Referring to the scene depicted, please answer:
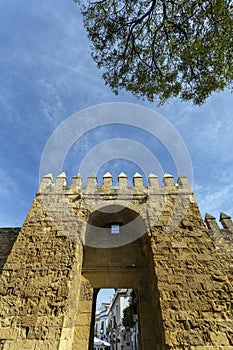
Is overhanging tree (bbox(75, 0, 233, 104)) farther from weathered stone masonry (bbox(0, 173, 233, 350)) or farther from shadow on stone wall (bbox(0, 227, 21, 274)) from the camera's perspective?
shadow on stone wall (bbox(0, 227, 21, 274))

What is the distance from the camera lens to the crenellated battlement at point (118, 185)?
6.29 m

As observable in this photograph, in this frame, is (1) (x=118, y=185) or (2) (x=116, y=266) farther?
(1) (x=118, y=185)

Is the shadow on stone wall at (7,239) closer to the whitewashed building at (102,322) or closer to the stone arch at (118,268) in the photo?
the stone arch at (118,268)

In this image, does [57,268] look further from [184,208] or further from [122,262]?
[184,208]

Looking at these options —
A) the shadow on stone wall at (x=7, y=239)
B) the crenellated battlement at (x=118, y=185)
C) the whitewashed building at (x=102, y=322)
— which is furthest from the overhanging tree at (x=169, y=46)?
the whitewashed building at (x=102, y=322)

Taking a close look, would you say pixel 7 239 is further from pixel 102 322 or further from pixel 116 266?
pixel 102 322

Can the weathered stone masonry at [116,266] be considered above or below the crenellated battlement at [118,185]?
below

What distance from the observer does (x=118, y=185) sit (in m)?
6.59

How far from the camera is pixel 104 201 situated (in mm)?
6129

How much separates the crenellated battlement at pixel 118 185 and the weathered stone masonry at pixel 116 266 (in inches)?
1.3

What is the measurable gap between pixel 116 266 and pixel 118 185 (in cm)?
263

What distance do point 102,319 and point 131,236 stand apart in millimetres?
35037

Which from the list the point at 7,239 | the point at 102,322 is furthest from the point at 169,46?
the point at 102,322

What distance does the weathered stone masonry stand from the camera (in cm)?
388
